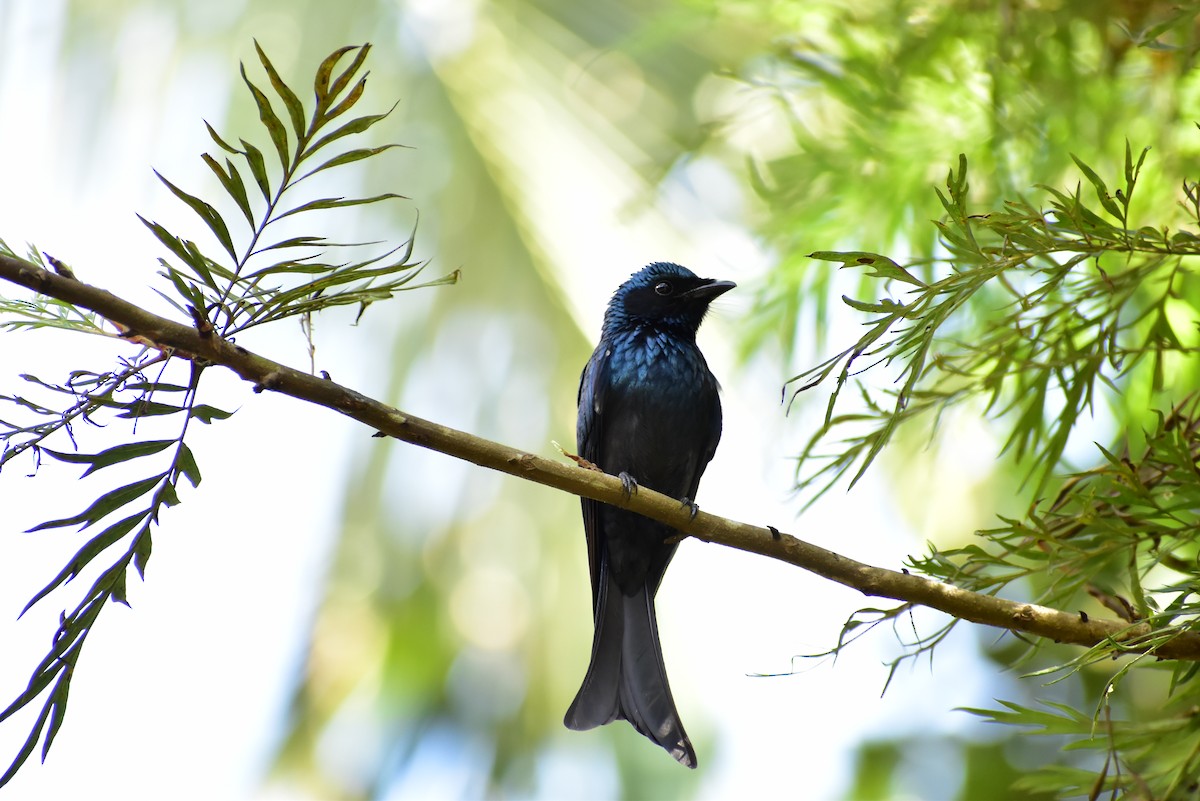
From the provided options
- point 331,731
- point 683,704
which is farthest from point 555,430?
point 331,731

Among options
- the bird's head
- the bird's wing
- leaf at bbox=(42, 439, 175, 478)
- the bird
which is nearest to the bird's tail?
the bird

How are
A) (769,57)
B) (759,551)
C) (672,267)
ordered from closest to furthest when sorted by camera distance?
(759,551) → (769,57) → (672,267)

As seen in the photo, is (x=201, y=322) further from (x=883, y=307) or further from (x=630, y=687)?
(x=630, y=687)

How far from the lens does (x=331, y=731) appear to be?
5.75 metres

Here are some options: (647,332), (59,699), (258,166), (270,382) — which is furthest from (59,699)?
(647,332)

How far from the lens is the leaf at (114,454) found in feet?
5.93

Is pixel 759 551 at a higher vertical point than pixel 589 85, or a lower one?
Answer: lower

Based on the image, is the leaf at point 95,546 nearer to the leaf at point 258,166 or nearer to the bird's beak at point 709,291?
the leaf at point 258,166

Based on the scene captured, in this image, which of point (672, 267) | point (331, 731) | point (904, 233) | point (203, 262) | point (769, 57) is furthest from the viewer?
point (331, 731)

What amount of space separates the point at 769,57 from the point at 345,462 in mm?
2962

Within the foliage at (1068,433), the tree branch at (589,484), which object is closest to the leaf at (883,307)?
the foliage at (1068,433)

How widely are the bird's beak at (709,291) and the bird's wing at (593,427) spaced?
1.42 feet

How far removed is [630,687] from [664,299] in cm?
185

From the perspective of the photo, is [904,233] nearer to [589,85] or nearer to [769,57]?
[769,57]
